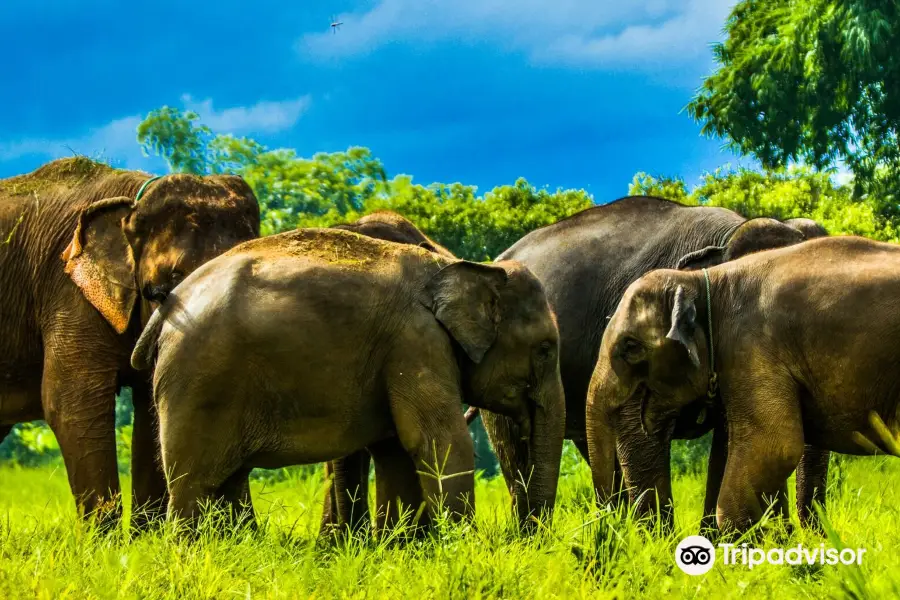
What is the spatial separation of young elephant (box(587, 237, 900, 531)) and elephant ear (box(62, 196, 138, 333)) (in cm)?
274

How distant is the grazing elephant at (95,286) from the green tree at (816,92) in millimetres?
15592

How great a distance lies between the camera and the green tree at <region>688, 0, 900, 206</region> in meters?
21.2

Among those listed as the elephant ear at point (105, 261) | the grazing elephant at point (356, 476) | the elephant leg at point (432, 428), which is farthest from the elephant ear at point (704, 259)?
the elephant ear at point (105, 261)

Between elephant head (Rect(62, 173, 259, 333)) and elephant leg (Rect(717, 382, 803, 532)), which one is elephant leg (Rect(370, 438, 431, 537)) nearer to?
elephant head (Rect(62, 173, 259, 333))

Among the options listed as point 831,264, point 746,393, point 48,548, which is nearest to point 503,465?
point 746,393

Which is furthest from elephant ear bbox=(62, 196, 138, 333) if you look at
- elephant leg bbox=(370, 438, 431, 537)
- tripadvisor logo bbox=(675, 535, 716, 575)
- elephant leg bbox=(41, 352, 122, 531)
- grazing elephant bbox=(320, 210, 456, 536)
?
tripadvisor logo bbox=(675, 535, 716, 575)

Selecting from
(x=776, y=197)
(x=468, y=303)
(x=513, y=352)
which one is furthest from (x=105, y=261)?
(x=776, y=197)

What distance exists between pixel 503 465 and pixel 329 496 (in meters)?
1.07

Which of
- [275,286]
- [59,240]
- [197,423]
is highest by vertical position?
[59,240]

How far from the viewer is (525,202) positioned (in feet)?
62.1

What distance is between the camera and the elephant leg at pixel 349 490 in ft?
24.5

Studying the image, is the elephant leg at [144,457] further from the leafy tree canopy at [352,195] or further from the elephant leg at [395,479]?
the leafy tree canopy at [352,195]

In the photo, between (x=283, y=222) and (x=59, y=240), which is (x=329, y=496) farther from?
(x=283, y=222)

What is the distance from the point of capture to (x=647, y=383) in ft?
22.8
